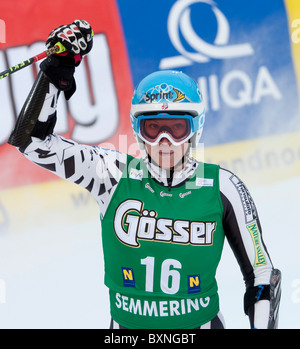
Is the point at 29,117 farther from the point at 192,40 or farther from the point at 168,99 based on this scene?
the point at 192,40

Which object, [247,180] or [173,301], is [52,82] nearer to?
[173,301]

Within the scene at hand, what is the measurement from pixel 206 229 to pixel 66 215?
3.30 meters

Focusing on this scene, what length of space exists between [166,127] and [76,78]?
351 centimetres

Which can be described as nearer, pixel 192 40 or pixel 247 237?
pixel 247 237

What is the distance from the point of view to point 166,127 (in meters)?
2.65

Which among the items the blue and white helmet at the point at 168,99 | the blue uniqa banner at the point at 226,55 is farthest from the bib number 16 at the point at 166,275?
the blue uniqa banner at the point at 226,55

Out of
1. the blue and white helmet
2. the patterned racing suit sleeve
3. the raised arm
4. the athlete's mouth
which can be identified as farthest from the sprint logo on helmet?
the patterned racing suit sleeve

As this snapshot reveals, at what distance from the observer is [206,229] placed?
2609mm

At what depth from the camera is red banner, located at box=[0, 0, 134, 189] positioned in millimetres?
5750

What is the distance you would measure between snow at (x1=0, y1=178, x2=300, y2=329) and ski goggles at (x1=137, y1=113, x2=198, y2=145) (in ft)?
8.72

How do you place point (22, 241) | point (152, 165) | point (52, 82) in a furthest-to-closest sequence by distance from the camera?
point (22, 241) < point (152, 165) < point (52, 82)

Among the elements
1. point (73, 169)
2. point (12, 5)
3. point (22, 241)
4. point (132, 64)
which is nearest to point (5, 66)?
point (12, 5)

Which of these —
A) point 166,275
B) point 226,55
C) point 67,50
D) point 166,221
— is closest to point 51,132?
point 67,50

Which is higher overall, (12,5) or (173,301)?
(12,5)
